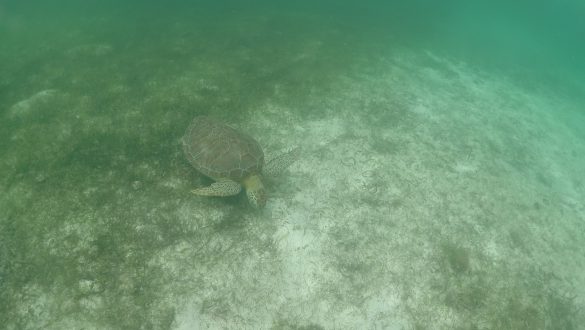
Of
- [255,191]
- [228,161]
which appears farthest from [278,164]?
[228,161]

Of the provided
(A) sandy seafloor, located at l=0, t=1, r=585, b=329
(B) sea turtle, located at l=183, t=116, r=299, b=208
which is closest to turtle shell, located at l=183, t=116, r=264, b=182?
(B) sea turtle, located at l=183, t=116, r=299, b=208

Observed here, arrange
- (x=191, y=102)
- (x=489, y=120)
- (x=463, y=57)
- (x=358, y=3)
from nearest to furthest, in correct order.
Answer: (x=191, y=102) < (x=489, y=120) < (x=463, y=57) < (x=358, y=3)

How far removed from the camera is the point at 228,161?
593 centimetres

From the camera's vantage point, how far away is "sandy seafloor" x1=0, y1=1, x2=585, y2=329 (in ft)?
16.3

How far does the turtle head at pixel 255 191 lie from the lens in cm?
580

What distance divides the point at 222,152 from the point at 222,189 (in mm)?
753

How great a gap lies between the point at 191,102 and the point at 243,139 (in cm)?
278

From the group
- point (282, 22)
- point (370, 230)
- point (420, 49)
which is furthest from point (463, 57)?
point (370, 230)

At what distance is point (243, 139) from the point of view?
6.33 m

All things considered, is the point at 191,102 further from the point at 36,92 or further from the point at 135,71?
the point at 36,92

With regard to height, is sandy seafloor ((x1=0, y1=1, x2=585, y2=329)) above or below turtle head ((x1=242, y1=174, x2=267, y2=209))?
below

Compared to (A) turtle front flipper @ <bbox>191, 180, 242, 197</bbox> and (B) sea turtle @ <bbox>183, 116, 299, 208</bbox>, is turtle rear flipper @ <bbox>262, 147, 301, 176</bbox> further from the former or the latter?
(A) turtle front flipper @ <bbox>191, 180, 242, 197</bbox>

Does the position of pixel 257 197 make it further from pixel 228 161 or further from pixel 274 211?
pixel 228 161

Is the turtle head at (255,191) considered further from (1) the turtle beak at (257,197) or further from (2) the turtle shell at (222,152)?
(2) the turtle shell at (222,152)
